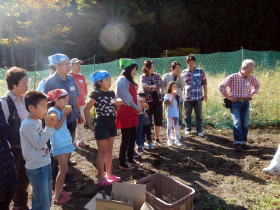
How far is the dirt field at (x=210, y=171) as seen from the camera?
12.4 ft

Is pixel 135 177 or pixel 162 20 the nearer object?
pixel 135 177

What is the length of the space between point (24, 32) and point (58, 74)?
23.0m

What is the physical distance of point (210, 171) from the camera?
4727 millimetres

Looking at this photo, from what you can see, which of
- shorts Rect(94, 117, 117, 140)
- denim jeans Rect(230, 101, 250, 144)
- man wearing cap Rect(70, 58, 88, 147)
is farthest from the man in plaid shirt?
man wearing cap Rect(70, 58, 88, 147)

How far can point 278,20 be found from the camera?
2781 centimetres

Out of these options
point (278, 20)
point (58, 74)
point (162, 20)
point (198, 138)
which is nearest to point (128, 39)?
point (162, 20)

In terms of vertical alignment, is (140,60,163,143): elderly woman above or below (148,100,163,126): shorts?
above

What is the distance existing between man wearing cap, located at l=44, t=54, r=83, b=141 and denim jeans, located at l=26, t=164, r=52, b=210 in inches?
58.0

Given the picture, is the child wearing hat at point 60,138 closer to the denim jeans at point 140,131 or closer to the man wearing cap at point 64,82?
the man wearing cap at point 64,82

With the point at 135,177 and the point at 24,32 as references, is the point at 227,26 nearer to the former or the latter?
the point at 24,32

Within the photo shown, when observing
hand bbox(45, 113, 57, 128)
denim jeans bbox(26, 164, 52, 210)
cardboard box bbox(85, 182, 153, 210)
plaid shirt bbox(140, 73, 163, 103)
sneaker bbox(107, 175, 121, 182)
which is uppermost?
plaid shirt bbox(140, 73, 163, 103)

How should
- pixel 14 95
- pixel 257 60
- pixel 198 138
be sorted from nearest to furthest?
1. pixel 14 95
2. pixel 198 138
3. pixel 257 60

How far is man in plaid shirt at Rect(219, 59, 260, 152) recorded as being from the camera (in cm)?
554

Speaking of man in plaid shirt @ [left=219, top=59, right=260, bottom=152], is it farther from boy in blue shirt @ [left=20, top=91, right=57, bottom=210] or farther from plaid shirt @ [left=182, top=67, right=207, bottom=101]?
boy in blue shirt @ [left=20, top=91, right=57, bottom=210]
